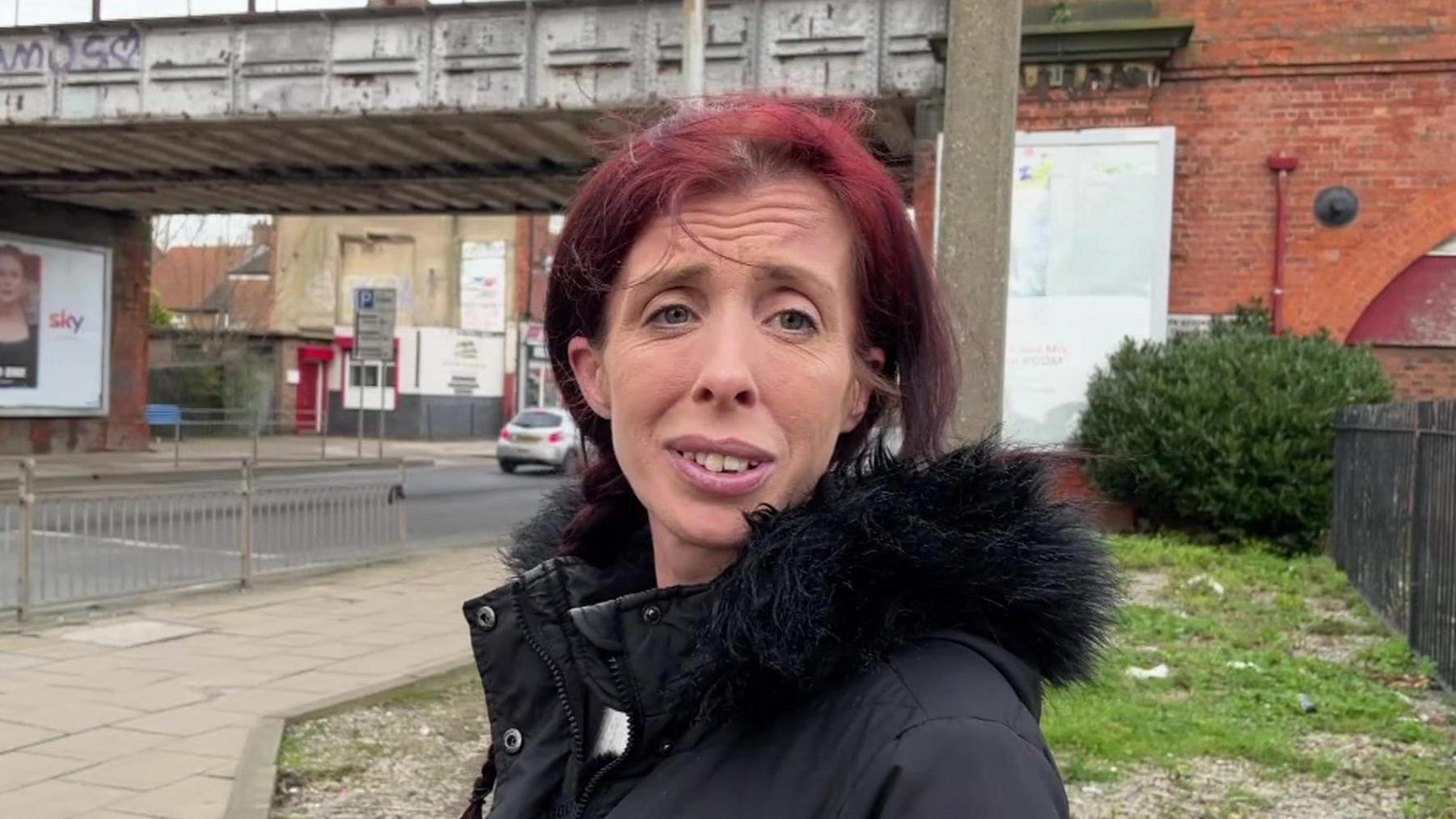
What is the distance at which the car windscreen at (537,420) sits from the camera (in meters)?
28.2

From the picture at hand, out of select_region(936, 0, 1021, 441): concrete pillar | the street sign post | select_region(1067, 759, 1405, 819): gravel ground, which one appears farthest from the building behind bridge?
select_region(1067, 759, 1405, 819): gravel ground

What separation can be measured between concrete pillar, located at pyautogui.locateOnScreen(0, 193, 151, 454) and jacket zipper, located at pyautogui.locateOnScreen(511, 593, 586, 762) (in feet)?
85.1

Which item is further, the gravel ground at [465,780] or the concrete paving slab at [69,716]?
the concrete paving slab at [69,716]

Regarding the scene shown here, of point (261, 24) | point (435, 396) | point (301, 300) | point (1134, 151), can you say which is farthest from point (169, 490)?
point (301, 300)

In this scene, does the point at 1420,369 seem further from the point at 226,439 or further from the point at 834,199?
the point at 226,439

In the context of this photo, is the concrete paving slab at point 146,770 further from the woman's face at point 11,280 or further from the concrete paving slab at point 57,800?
the woman's face at point 11,280

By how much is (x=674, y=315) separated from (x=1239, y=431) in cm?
1092

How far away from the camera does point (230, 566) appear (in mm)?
10258

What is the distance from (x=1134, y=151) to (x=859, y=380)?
12545mm

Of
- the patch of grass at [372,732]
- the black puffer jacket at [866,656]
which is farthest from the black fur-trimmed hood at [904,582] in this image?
the patch of grass at [372,732]

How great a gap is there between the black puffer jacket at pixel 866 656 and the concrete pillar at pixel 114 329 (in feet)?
86.3

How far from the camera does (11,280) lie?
2380 cm

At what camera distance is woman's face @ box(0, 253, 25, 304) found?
77.4 ft

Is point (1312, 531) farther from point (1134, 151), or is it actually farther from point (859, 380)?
point (859, 380)
